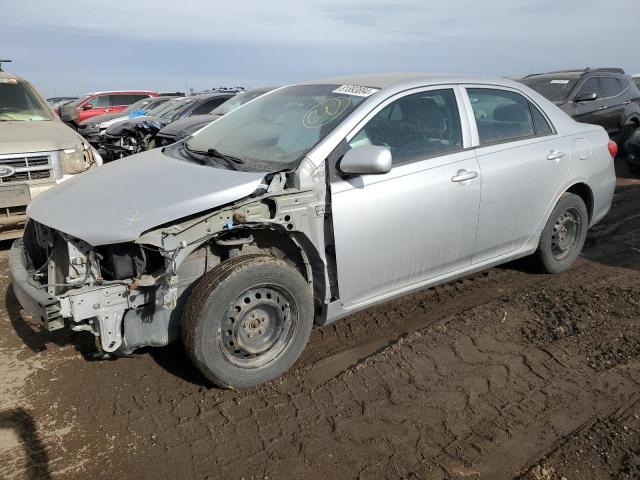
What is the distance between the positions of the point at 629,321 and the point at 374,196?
2328 millimetres

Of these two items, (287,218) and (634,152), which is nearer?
(287,218)

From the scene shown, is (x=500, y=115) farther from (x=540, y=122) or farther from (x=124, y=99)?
(x=124, y=99)

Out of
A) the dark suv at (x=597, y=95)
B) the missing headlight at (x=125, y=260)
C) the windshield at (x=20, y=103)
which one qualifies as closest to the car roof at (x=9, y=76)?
the windshield at (x=20, y=103)

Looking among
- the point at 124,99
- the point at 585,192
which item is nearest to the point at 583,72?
the point at 585,192

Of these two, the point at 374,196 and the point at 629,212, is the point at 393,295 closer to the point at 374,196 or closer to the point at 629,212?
the point at 374,196

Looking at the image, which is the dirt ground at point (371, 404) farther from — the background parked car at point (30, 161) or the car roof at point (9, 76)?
the car roof at point (9, 76)

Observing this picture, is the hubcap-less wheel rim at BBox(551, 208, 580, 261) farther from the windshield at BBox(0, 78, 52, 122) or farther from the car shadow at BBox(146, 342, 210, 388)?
the windshield at BBox(0, 78, 52, 122)

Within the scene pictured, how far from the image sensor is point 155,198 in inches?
121

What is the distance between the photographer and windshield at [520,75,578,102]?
385 inches

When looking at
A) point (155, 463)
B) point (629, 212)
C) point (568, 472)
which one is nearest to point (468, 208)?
point (568, 472)

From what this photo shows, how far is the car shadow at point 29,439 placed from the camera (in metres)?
2.67

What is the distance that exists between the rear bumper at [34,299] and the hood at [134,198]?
0.37 metres

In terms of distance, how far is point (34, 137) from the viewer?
6.09 metres

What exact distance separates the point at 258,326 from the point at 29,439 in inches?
54.0
